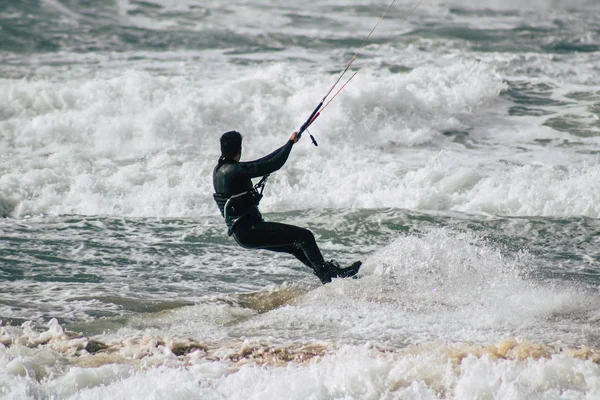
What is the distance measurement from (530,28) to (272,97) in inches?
428

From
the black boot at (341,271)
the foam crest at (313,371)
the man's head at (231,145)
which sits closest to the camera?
the foam crest at (313,371)

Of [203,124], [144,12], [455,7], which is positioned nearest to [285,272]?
[203,124]

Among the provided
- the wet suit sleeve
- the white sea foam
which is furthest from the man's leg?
the white sea foam

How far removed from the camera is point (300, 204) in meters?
12.3

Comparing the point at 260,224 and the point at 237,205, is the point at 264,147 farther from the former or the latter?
the point at 237,205

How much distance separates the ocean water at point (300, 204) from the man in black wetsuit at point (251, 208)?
45 cm

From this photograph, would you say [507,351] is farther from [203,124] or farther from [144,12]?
[144,12]

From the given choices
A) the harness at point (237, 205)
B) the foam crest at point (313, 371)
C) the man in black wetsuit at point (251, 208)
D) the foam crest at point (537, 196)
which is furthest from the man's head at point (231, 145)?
the foam crest at point (537, 196)

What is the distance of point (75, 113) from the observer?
51.5 feet

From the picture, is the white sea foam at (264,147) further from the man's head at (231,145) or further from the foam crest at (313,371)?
the foam crest at (313,371)

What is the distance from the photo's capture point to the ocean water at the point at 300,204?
5660mm

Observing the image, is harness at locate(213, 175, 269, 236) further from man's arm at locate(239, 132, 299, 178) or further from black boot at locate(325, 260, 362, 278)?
black boot at locate(325, 260, 362, 278)

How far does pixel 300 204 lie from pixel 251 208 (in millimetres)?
4985

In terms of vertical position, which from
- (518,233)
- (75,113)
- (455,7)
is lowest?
(518,233)
